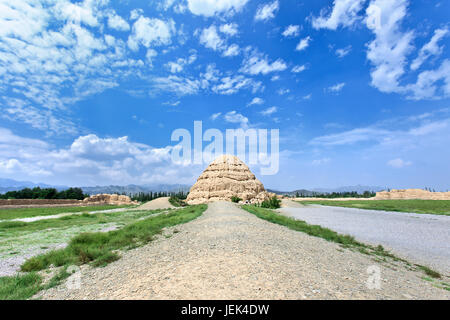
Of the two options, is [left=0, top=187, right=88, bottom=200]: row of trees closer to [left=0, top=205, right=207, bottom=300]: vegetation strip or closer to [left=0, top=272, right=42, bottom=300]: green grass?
[left=0, top=205, right=207, bottom=300]: vegetation strip

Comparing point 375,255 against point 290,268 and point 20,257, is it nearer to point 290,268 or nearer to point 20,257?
point 290,268

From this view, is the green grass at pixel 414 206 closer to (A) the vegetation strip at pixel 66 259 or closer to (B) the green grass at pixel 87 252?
(B) the green grass at pixel 87 252

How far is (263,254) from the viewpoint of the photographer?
6.53m

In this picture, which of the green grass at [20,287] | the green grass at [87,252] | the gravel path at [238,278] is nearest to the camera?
Result: the gravel path at [238,278]

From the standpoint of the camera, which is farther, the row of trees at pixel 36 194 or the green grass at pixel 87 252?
the row of trees at pixel 36 194

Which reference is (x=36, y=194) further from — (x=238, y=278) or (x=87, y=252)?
(x=238, y=278)

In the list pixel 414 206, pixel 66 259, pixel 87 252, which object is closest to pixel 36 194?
pixel 66 259

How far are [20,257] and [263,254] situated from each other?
1082cm

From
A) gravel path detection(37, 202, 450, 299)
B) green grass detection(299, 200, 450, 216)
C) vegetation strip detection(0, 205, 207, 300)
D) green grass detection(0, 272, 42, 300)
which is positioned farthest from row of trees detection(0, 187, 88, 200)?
green grass detection(299, 200, 450, 216)

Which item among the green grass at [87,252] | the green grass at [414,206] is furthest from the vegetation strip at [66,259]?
the green grass at [414,206]

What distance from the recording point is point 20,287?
5.98 metres

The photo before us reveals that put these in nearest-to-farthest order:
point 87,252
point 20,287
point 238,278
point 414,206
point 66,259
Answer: point 238,278
point 20,287
point 66,259
point 87,252
point 414,206

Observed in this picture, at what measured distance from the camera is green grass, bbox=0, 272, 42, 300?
5375mm

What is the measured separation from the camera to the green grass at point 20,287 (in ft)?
17.6
